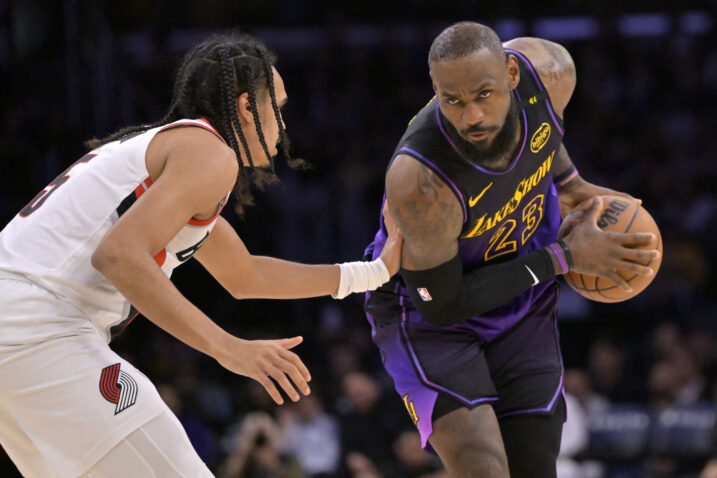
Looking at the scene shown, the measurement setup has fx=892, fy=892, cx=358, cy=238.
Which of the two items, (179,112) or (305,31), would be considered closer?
(179,112)

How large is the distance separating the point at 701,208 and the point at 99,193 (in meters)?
7.07

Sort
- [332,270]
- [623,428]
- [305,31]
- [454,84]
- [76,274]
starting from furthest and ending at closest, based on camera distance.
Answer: [305,31], [623,428], [332,270], [454,84], [76,274]

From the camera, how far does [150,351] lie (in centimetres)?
833

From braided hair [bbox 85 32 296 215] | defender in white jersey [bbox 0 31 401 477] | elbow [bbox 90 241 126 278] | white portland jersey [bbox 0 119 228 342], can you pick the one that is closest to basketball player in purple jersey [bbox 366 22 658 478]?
braided hair [bbox 85 32 296 215]

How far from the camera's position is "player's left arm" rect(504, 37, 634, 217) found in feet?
12.6

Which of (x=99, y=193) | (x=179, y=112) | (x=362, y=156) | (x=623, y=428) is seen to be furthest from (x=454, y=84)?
(x=362, y=156)

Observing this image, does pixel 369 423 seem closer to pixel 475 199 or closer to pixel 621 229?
pixel 621 229

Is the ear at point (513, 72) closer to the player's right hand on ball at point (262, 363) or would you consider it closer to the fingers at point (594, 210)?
the fingers at point (594, 210)

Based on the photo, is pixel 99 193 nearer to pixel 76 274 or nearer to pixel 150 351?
pixel 76 274

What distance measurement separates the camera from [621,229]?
3703 mm

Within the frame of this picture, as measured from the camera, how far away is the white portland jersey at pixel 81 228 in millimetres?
2621

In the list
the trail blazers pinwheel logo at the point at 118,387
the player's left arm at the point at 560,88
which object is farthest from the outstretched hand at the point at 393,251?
the trail blazers pinwheel logo at the point at 118,387

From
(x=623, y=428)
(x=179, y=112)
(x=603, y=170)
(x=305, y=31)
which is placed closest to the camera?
(x=179, y=112)

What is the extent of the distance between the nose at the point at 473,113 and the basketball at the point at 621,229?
2.64ft
